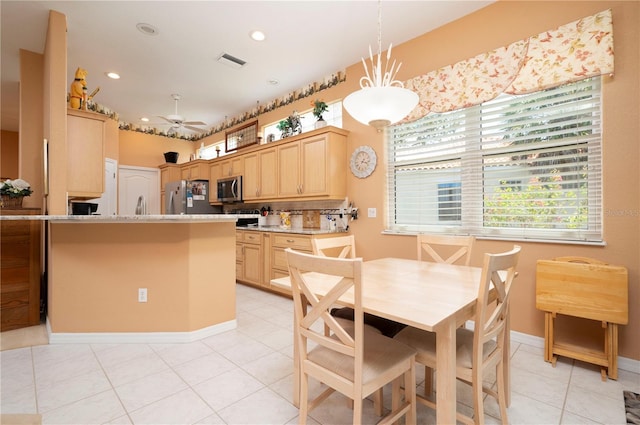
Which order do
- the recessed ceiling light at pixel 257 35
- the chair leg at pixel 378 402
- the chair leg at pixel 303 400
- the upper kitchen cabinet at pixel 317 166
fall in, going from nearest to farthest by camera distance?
1. the chair leg at pixel 303 400
2. the chair leg at pixel 378 402
3. the recessed ceiling light at pixel 257 35
4. the upper kitchen cabinet at pixel 317 166

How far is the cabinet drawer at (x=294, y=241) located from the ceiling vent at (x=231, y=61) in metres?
2.20

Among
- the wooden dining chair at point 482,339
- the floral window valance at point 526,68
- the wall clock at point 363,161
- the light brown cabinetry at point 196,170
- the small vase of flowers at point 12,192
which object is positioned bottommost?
the wooden dining chair at point 482,339

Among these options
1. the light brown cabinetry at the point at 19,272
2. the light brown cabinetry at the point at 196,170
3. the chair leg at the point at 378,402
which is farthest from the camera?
the light brown cabinetry at the point at 196,170

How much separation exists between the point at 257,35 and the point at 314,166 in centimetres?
154

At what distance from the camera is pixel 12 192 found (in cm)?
283

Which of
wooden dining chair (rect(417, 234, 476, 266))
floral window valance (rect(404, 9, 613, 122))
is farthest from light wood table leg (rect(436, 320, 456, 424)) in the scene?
floral window valance (rect(404, 9, 613, 122))

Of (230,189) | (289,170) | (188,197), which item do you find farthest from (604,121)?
(188,197)

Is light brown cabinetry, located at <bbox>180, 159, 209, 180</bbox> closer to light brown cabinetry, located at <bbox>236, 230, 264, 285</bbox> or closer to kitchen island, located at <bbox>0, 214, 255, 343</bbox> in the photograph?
light brown cabinetry, located at <bbox>236, 230, 264, 285</bbox>

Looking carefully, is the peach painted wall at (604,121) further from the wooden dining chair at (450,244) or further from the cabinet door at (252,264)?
the cabinet door at (252,264)

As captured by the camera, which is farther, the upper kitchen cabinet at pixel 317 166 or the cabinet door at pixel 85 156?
the upper kitchen cabinet at pixel 317 166

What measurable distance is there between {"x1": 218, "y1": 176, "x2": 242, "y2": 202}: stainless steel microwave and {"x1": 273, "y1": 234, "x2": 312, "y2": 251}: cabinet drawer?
146 centimetres

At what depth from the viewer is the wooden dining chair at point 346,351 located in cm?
118

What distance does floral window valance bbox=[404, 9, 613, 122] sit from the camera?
215 cm

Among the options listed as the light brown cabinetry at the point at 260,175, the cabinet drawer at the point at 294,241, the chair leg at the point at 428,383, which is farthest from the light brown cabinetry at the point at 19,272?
the chair leg at the point at 428,383
